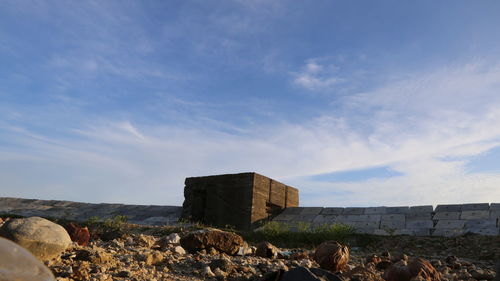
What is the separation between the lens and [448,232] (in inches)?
348

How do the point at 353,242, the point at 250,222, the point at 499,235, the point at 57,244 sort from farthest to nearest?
1. the point at 250,222
2. the point at 353,242
3. the point at 499,235
4. the point at 57,244

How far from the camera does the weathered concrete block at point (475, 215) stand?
30.7 ft

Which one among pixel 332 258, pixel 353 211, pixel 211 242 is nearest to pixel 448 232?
pixel 353 211

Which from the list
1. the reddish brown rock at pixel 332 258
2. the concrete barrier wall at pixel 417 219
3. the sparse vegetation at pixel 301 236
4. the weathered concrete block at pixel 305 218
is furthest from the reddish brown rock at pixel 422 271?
the weathered concrete block at pixel 305 218

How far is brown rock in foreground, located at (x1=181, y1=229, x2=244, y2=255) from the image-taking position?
4.37 m

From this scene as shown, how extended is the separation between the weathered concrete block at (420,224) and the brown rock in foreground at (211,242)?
6401 millimetres

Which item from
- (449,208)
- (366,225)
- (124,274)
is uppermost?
(449,208)

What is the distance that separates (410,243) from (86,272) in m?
7.27

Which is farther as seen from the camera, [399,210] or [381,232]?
[399,210]

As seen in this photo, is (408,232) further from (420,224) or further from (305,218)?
(305,218)

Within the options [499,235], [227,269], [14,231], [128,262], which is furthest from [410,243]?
[14,231]

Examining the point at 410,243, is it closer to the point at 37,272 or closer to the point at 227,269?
the point at 227,269

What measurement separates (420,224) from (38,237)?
28.4 ft

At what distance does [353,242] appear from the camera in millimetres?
8758
